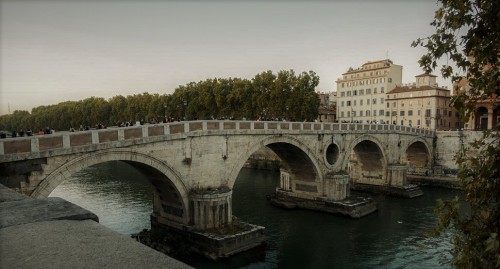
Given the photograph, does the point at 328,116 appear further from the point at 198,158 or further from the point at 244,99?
the point at 198,158

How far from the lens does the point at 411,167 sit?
143 feet

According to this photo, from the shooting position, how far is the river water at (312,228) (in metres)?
17.9

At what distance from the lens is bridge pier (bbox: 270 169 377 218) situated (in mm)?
25695

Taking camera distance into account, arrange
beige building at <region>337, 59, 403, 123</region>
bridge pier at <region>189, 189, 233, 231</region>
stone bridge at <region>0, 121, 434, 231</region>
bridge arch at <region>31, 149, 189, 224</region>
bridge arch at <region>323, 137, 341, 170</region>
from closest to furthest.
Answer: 1. stone bridge at <region>0, 121, 434, 231</region>
2. bridge arch at <region>31, 149, 189, 224</region>
3. bridge pier at <region>189, 189, 233, 231</region>
4. bridge arch at <region>323, 137, 341, 170</region>
5. beige building at <region>337, 59, 403, 123</region>

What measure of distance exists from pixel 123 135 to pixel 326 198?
17.1m

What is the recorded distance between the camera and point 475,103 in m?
4.93

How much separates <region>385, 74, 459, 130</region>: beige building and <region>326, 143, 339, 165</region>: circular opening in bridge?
2735cm

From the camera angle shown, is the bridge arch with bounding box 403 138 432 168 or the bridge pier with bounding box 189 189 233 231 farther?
the bridge arch with bounding box 403 138 432 168

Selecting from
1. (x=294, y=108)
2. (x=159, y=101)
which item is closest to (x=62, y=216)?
(x=294, y=108)

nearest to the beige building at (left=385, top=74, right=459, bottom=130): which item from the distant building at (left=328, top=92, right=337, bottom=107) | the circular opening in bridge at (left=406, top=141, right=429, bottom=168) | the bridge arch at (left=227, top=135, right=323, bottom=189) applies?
the circular opening in bridge at (left=406, top=141, right=429, bottom=168)

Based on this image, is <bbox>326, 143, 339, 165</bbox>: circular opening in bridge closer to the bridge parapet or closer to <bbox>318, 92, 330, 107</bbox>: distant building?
the bridge parapet

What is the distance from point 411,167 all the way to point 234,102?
973 inches

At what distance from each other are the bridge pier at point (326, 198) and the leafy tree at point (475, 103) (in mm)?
21065

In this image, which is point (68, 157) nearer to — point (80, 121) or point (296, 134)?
point (296, 134)
